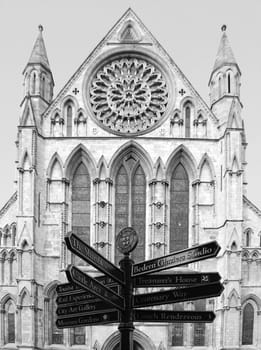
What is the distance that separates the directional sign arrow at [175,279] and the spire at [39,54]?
73.8ft

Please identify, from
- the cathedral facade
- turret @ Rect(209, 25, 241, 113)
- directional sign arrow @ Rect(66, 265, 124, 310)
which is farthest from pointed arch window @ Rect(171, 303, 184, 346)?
directional sign arrow @ Rect(66, 265, 124, 310)

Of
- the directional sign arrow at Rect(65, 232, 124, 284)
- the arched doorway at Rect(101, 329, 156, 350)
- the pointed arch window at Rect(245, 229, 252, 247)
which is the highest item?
the pointed arch window at Rect(245, 229, 252, 247)

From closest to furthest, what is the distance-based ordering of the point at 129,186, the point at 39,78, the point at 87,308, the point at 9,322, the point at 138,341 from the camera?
the point at 87,308 < the point at 138,341 < the point at 9,322 < the point at 129,186 < the point at 39,78

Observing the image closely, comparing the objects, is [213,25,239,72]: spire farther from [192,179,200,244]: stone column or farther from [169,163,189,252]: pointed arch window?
[192,179,200,244]: stone column

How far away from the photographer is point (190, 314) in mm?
9555

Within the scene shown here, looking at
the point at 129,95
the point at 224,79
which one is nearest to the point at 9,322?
the point at 129,95

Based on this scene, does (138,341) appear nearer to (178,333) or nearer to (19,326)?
(178,333)

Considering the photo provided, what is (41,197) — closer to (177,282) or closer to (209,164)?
(209,164)

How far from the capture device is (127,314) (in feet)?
29.3

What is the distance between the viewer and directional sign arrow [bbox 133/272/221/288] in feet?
30.1

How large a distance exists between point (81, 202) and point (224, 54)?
931cm

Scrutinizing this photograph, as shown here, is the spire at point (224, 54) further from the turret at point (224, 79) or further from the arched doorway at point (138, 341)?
the arched doorway at point (138, 341)

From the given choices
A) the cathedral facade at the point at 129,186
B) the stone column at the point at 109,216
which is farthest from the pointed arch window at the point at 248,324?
the stone column at the point at 109,216

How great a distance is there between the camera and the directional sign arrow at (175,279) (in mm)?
9164
